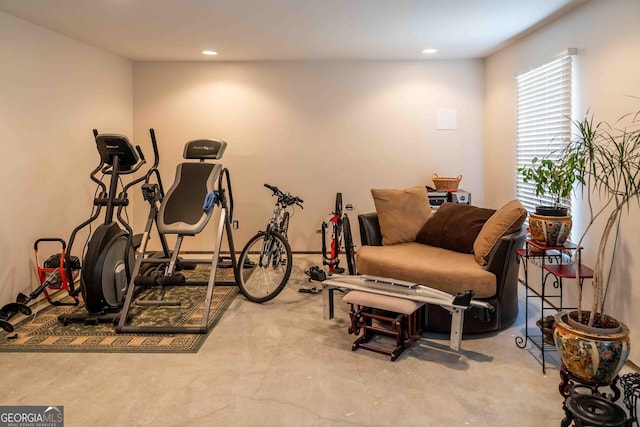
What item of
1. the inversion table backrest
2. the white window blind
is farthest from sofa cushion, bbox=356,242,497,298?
the inversion table backrest

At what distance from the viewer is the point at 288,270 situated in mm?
3865

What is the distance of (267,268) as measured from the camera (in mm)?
4227

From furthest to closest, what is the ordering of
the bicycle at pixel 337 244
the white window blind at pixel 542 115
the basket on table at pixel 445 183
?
the basket on table at pixel 445 183 < the bicycle at pixel 337 244 < the white window blind at pixel 542 115

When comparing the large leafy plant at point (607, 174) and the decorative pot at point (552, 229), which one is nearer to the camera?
the large leafy plant at point (607, 174)

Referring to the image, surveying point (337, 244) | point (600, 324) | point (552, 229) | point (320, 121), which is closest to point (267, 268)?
point (337, 244)

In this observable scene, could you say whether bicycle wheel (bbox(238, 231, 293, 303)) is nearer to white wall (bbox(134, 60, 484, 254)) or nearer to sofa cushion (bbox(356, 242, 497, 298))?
sofa cushion (bbox(356, 242, 497, 298))

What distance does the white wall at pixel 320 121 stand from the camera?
550cm

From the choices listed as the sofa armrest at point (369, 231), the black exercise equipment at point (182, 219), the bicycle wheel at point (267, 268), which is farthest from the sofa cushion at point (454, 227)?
the black exercise equipment at point (182, 219)

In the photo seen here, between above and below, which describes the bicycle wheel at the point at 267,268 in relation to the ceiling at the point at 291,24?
below

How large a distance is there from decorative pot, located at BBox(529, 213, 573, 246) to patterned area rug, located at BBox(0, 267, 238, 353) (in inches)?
92.4

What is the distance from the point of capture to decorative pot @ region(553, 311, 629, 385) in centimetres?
215

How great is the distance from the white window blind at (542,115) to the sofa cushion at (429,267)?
1009mm

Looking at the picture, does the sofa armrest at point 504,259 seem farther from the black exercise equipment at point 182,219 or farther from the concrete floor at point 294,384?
the black exercise equipment at point 182,219

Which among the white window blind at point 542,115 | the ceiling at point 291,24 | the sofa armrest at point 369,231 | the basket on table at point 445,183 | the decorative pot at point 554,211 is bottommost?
the sofa armrest at point 369,231
